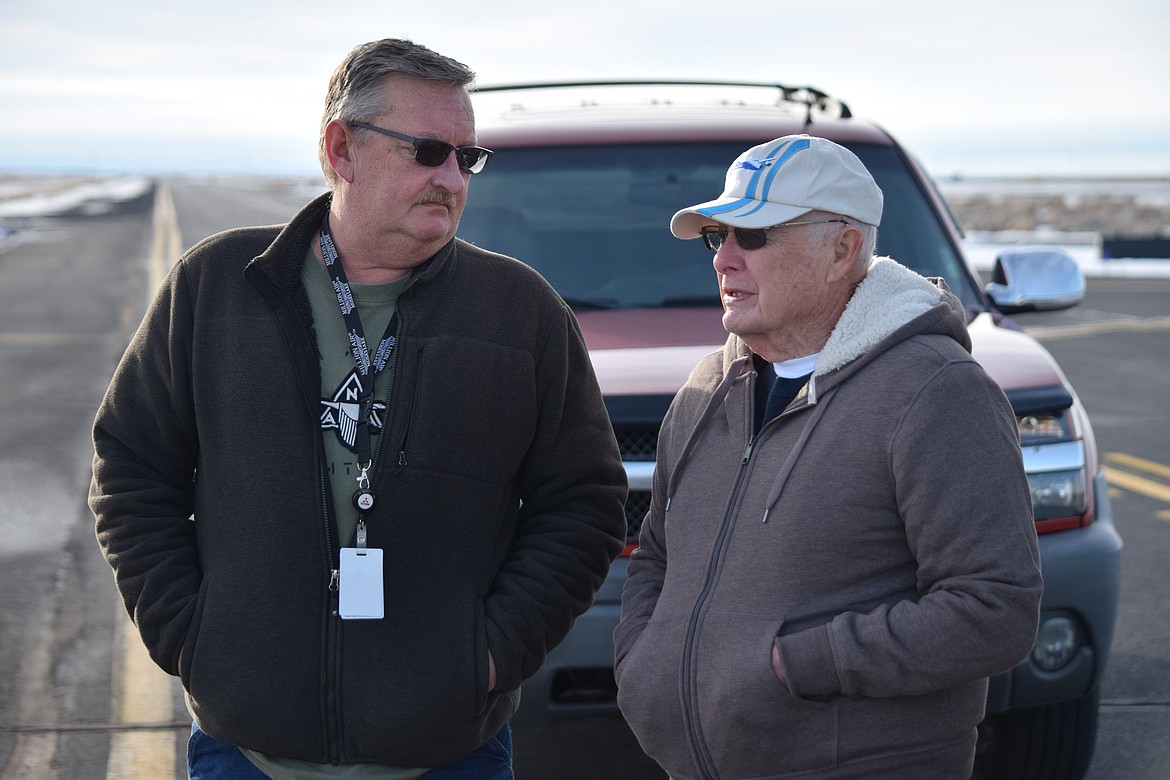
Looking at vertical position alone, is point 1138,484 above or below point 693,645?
below

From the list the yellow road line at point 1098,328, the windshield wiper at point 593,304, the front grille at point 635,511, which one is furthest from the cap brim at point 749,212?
the yellow road line at point 1098,328

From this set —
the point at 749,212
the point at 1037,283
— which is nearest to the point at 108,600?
the point at 1037,283

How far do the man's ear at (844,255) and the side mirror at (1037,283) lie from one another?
7.97 ft

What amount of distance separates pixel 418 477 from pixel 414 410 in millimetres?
117

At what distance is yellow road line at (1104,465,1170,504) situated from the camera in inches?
298

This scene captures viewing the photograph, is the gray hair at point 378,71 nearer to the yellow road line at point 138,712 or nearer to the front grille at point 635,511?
the front grille at point 635,511

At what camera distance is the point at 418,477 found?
7.61 ft

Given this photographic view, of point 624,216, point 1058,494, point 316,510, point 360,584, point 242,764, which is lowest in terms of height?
point 242,764

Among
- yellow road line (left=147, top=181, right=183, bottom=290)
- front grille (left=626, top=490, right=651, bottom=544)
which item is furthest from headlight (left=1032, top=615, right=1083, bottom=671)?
yellow road line (left=147, top=181, right=183, bottom=290)

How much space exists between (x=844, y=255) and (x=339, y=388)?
913 mm

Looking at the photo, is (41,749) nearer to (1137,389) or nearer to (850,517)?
(850,517)

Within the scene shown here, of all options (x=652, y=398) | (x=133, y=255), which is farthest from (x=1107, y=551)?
(x=133, y=255)

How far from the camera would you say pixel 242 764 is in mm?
2408

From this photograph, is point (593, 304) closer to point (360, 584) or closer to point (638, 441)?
point (638, 441)
